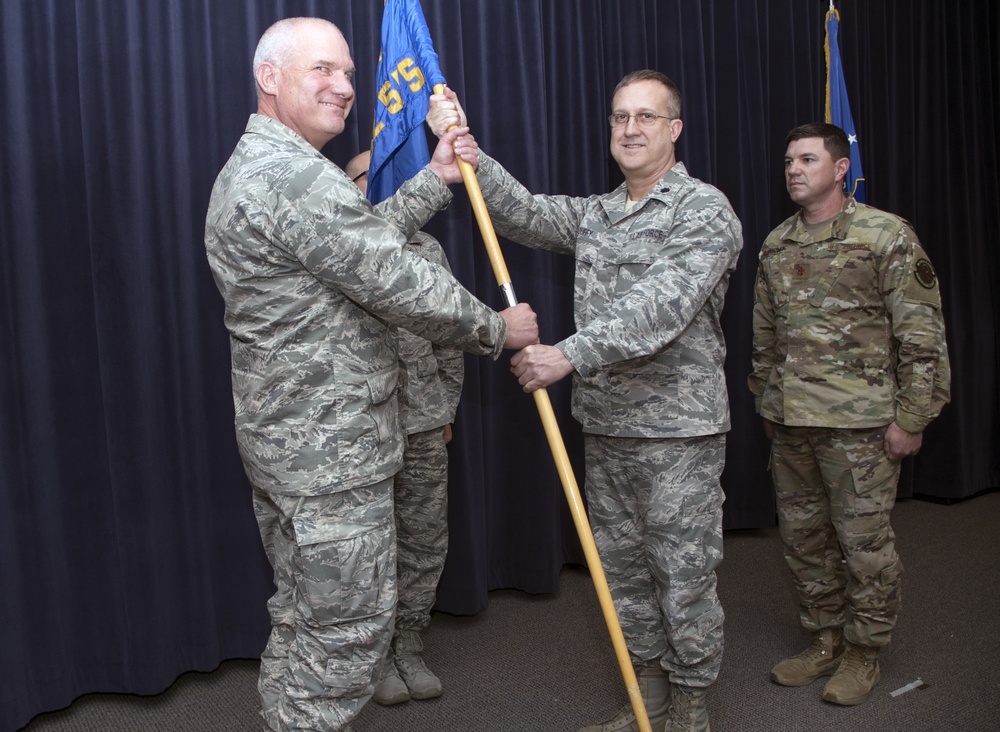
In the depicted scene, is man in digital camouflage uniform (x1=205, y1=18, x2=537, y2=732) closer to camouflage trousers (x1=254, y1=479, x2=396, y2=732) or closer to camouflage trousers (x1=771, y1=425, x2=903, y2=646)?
camouflage trousers (x1=254, y1=479, x2=396, y2=732)

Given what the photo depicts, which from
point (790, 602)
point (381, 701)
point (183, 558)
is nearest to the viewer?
point (381, 701)

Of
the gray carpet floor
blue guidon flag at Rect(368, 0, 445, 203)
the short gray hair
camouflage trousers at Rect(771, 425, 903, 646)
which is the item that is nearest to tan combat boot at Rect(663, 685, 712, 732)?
the gray carpet floor

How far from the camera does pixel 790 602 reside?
3256 millimetres

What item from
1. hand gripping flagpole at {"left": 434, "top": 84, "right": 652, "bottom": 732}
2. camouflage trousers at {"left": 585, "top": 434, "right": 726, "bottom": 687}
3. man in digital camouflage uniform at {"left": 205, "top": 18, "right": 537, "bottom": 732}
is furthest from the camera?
camouflage trousers at {"left": 585, "top": 434, "right": 726, "bottom": 687}

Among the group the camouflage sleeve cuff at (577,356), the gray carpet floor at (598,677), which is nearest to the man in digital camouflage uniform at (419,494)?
the gray carpet floor at (598,677)

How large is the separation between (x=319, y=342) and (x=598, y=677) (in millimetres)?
1519

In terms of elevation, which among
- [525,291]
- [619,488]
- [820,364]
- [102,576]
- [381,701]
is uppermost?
[525,291]

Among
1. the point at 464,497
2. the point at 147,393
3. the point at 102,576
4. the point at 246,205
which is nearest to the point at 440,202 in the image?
the point at 246,205

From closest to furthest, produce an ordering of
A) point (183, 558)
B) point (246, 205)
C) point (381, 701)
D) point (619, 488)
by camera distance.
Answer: point (246, 205), point (619, 488), point (381, 701), point (183, 558)

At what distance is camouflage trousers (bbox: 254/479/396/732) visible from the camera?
5.82 ft

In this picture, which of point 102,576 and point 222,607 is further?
point 222,607

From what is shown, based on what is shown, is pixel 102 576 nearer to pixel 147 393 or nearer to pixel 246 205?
pixel 147 393

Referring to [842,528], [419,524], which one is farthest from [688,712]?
[419,524]

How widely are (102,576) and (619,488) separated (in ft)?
5.16
